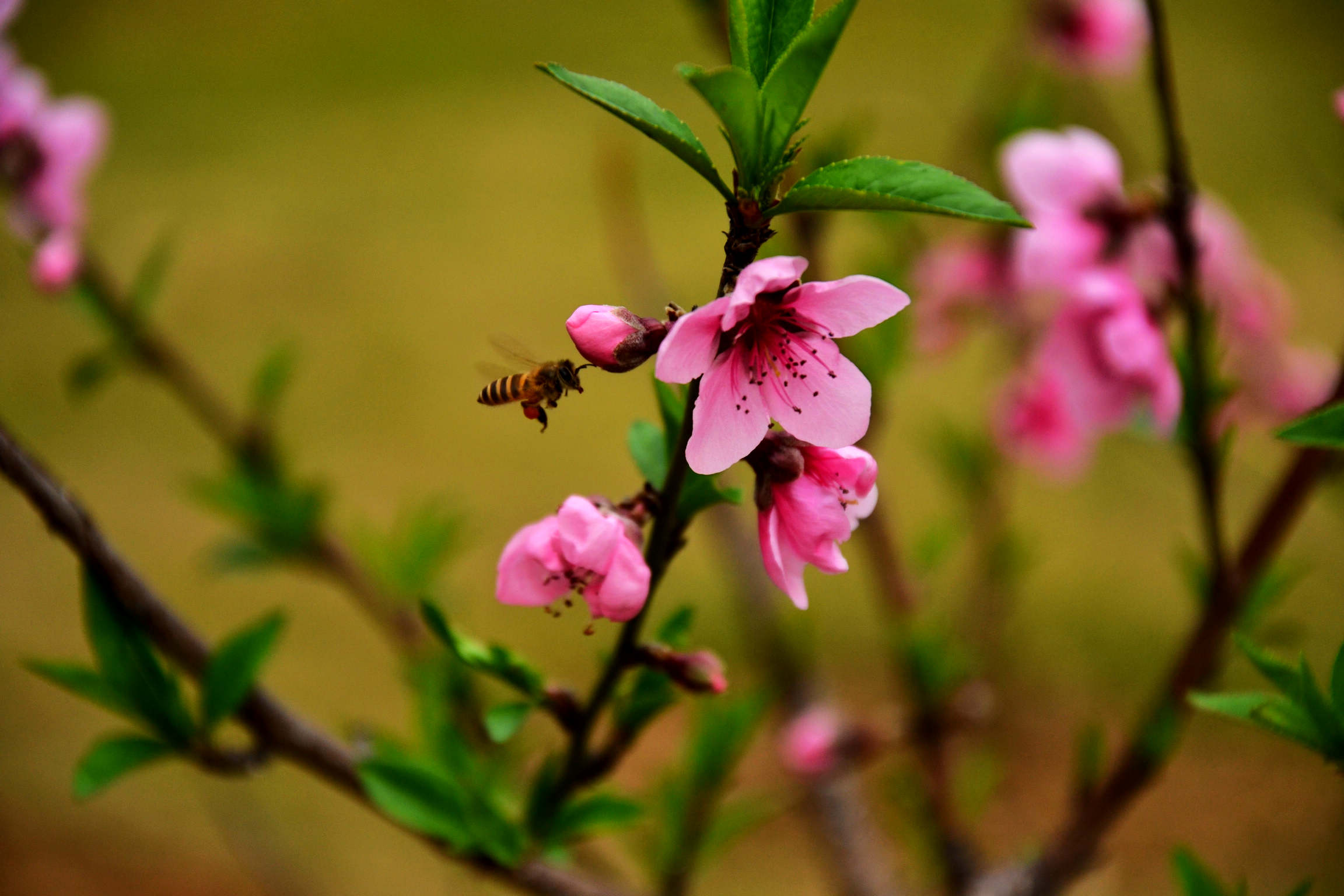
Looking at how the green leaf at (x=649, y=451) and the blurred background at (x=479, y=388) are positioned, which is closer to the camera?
the green leaf at (x=649, y=451)

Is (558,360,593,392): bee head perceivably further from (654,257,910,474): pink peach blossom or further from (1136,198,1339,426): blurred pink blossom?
(1136,198,1339,426): blurred pink blossom

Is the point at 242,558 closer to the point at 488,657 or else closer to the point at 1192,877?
the point at 488,657

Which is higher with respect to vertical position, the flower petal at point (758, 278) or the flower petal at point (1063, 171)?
the flower petal at point (758, 278)

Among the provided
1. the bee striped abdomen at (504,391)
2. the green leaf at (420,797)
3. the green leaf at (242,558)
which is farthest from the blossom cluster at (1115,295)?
the green leaf at (242,558)

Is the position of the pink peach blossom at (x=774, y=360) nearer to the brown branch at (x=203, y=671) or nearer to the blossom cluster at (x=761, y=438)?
the blossom cluster at (x=761, y=438)

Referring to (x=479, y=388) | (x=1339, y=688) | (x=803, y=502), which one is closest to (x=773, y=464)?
(x=803, y=502)

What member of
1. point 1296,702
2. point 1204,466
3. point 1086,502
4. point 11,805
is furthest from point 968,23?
point 11,805

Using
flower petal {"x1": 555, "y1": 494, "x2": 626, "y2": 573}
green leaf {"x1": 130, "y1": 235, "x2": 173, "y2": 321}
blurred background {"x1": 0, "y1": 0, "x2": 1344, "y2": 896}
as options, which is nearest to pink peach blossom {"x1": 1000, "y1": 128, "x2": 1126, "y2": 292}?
blurred background {"x1": 0, "y1": 0, "x2": 1344, "y2": 896}
